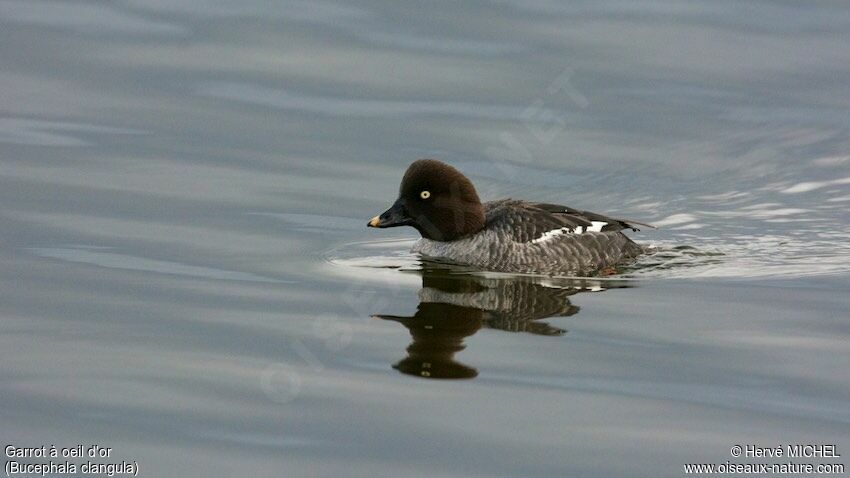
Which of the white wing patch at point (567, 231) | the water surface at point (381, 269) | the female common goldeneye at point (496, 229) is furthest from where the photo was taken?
the white wing patch at point (567, 231)

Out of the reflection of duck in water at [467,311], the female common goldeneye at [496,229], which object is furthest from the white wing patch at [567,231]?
the reflection of duck in water at [467,311]

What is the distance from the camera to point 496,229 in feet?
51.6

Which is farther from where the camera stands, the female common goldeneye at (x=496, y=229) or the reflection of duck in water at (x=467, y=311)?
the female common goldeneye at (x=496, y=229)

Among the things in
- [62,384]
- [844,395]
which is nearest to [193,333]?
[62,384]

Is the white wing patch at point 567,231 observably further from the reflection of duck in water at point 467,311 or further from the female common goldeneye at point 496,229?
the reflection of duck in water at point 467,311

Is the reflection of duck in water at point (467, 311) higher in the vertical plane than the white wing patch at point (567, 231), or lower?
lower

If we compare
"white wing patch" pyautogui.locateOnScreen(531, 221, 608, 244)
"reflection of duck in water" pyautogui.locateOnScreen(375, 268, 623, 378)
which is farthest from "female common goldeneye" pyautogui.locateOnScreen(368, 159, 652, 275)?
"reflection of duck in water" pyautogui.locateOnScreen(375, 268, 623, 378)

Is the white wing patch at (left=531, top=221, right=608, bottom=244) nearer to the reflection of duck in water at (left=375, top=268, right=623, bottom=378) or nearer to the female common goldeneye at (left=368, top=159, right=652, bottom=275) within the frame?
the female common goldeneye at (left=368, top=159, right=652, bottom=275)

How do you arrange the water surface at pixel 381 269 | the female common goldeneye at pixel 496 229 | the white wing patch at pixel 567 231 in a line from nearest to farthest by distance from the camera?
the water surface at pixel 381 269, the female common goldeneye at pixel 496 229, the white wing patch at pixel 567 231

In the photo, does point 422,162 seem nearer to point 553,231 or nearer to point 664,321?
point 553,231

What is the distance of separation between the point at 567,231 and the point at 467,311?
3072 mm

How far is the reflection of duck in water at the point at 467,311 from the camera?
11281mm

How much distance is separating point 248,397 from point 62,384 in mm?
1407

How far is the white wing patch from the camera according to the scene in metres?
15.6
